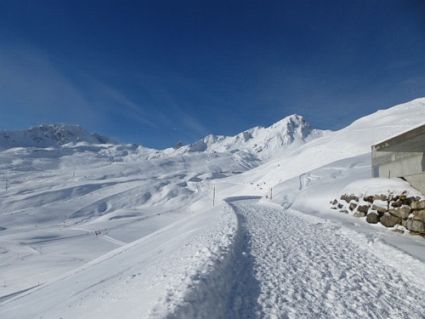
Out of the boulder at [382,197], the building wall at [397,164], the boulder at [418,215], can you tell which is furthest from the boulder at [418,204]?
the boulder at [382,197]

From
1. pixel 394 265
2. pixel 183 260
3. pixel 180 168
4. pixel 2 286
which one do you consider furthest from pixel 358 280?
pixel 180 168

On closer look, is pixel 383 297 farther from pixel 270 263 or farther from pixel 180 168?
pixel 180 168

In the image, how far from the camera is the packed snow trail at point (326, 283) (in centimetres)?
553

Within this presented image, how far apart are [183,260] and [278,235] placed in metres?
4.71

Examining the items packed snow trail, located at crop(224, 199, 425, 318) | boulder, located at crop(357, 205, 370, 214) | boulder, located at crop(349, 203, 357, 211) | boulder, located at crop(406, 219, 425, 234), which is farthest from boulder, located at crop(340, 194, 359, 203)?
packed snow trail, located at crop(224, 199, 425, 318)

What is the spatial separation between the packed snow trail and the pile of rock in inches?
95.5

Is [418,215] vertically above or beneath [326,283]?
above

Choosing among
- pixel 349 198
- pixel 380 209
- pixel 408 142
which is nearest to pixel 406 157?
pixel 408 142

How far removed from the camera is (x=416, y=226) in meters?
10.9

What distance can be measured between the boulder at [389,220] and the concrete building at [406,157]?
128 cm

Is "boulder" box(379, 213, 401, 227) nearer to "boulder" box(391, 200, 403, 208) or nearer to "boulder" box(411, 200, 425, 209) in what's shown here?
"boulder" box(391, 200, 403, 208)

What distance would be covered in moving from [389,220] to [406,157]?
8.70 ft

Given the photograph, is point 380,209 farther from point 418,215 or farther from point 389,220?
point 418,215

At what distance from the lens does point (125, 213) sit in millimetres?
68562
